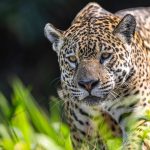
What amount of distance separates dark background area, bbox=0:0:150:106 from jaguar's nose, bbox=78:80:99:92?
7932 millimetres

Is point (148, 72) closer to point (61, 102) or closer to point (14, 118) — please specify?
point (61, 102)

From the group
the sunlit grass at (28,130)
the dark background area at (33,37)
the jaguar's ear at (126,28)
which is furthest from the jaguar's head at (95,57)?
the dark background area at (33,37)

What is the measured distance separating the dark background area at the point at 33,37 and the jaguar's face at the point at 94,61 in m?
7.63

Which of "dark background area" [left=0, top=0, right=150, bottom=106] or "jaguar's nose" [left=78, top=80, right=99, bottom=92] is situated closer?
"jaguar's nose" [left=78, top=80, right=99, bottom=92]

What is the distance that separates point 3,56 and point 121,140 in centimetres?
1083

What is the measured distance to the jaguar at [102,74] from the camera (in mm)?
A: 8914

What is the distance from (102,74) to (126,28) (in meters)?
0.48

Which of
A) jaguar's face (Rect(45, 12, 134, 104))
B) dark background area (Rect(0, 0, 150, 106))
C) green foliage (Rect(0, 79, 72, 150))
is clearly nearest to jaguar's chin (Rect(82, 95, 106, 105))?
jaguar's face (Rect(45, 12, 134, 104))

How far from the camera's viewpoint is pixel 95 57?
9.00 m

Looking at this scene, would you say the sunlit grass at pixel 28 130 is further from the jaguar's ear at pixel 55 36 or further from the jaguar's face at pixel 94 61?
the jaguar's ear at pixel 55 36

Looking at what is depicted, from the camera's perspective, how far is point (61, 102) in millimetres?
9531

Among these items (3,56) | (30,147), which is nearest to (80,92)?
(30,147)

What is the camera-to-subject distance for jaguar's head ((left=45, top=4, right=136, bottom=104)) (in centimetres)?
888

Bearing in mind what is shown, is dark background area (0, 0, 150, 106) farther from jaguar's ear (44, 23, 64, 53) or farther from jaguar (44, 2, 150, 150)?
jaguar (44, 2, 150, 150)
